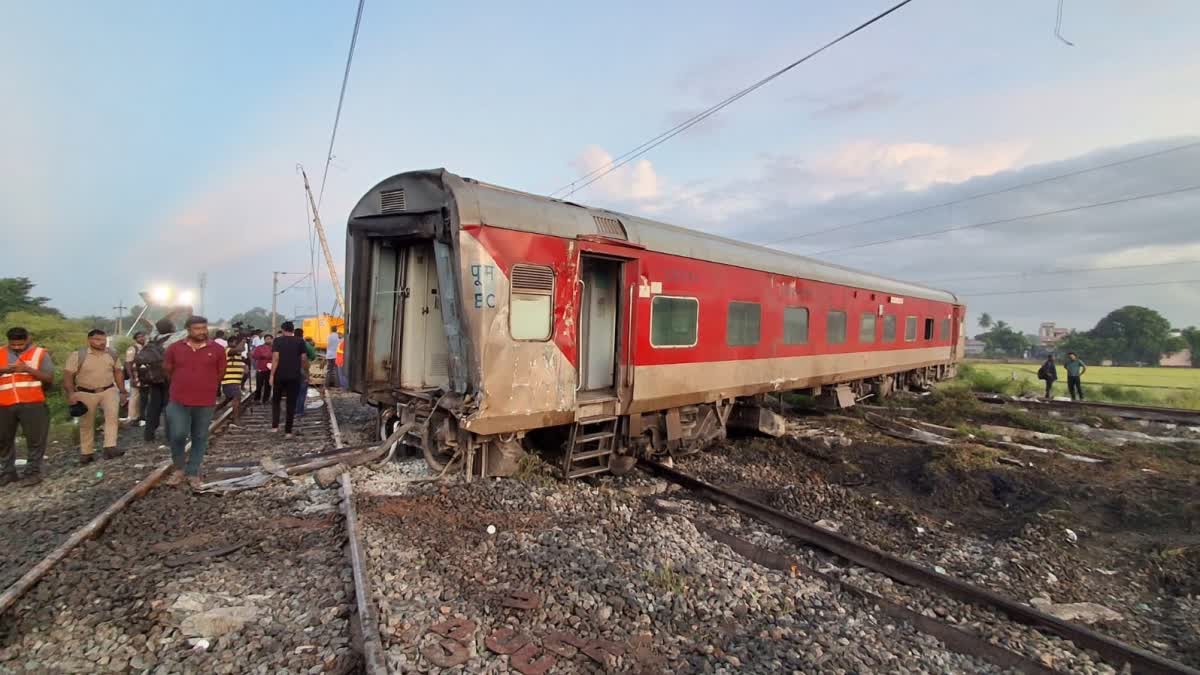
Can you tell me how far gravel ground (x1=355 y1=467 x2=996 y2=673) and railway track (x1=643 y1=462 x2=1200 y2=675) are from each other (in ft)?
0.45

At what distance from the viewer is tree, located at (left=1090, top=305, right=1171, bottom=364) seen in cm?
A: 5366

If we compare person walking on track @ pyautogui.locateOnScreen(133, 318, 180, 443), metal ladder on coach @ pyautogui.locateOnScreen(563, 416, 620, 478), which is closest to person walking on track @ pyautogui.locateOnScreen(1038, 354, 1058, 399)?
metal ladder on coach @ pyautogui.locateOnScreen(563, 416, 620, 478)

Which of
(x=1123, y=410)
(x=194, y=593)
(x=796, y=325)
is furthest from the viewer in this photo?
(x=1123, y=410)

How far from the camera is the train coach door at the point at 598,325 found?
7.50 metres

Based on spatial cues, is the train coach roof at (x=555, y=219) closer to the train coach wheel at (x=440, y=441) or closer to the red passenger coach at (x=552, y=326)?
the red passenger coach at (x=552, y=326)

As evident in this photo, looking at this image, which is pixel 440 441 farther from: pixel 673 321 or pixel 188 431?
pixel 673 321

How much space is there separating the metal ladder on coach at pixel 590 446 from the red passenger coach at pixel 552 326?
28mm

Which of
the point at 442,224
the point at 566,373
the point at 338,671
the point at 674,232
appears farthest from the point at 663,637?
the point at 674,232

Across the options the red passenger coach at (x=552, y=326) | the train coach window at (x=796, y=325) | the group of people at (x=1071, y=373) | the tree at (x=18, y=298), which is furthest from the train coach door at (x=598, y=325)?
the tree at (x=18, y=298)

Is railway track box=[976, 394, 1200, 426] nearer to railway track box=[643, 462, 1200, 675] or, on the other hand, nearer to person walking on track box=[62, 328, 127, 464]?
railway track box=[643, 462, 1200, 675]

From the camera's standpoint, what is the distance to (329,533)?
4852mm

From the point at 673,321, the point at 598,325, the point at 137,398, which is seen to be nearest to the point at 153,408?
the point at 137,398

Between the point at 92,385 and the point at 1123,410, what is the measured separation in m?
23.4

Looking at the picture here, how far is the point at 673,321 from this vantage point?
25.2 ft
